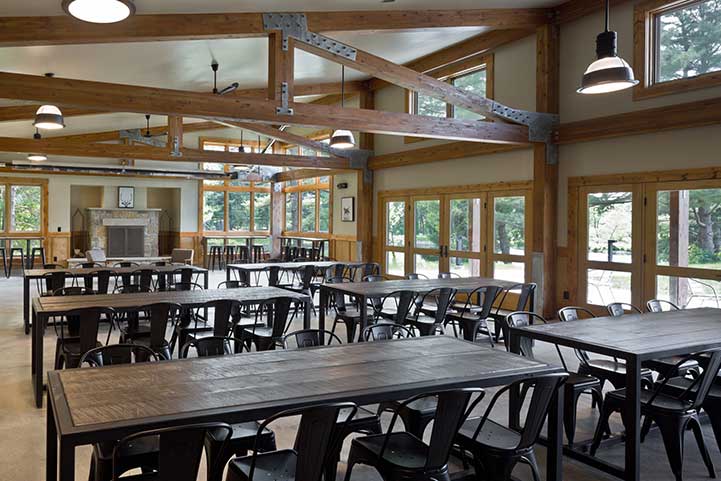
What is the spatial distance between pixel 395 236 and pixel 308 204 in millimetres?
4516

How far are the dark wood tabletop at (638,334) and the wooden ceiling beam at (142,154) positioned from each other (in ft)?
27.3

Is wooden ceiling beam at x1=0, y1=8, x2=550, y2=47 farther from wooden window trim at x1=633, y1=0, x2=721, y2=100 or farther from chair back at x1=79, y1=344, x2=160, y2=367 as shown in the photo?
chair back at x1=79, y1=344, x2=160, y2=367

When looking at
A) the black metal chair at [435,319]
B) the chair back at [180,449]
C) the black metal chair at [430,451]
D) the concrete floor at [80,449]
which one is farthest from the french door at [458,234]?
the chair back at [180,449]

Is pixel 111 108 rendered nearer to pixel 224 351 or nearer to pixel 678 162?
pixel 224 351

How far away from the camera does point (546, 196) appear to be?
25.7ft

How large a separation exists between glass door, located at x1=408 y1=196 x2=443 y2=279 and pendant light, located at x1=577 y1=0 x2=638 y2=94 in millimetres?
5861

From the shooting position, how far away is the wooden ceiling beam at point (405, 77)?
666 centimetres

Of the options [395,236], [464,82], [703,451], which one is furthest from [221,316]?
[395,236]

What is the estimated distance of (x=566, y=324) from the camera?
3791 mm

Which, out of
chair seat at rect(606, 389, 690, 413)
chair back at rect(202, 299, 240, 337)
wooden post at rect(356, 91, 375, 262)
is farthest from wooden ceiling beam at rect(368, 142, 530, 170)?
chair seat at rect(606, 389, 690, 413)

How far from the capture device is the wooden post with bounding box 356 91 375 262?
1186cm

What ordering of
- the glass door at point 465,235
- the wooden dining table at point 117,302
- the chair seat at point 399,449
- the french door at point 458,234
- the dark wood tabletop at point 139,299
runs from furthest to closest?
the glass door at point 465,235 < the french door at point 458,234 < the dark wood tabletop at point 139,299 < the wooden dining table at point 117,302 < the chair seat at point 399,449

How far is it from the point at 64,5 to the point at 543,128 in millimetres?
6435

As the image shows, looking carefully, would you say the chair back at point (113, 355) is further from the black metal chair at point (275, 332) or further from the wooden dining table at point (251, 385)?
the black metal chair at point (275, 332)
